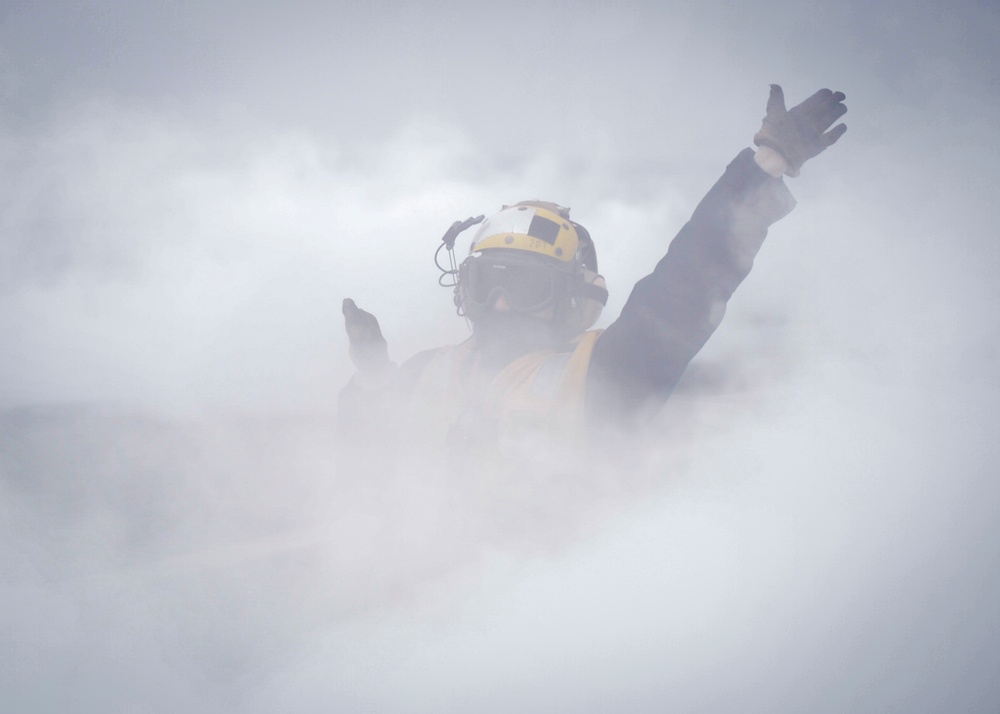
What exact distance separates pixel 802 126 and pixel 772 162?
10 cm

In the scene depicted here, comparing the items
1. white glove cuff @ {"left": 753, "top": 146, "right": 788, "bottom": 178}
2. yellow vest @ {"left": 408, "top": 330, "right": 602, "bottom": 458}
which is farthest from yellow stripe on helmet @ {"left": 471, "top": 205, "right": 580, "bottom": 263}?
white glove cuff @ {"left": 753, "top": 146, "right": 788, "bottom": 178}

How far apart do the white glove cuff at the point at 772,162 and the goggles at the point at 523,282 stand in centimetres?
74

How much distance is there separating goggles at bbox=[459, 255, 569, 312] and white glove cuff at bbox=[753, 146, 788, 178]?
74cm

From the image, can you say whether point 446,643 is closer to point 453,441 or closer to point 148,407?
point 453,441

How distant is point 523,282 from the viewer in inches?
88.7

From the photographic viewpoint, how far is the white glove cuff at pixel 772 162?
167cm

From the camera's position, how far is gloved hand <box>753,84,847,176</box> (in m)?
1.64

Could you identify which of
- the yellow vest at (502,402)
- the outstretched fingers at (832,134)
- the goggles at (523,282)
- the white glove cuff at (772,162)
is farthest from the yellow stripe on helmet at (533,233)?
the outstretched fingers at (832,134)

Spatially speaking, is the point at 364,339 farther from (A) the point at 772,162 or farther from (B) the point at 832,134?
(B) the point at 832,134

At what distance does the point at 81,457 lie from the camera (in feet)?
9.94

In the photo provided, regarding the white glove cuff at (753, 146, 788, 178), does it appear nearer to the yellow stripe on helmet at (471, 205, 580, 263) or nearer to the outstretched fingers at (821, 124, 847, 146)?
the outstretched fingers at (821, 124, 847, 146)

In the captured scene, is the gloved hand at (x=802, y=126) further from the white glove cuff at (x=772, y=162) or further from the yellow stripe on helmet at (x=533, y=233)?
the yellow stripe on helmet at (x=533, y=233)

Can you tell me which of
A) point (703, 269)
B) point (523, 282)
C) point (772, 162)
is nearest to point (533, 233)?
point (523, 282)

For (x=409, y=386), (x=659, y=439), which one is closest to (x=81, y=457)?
(x=409, y=386)
